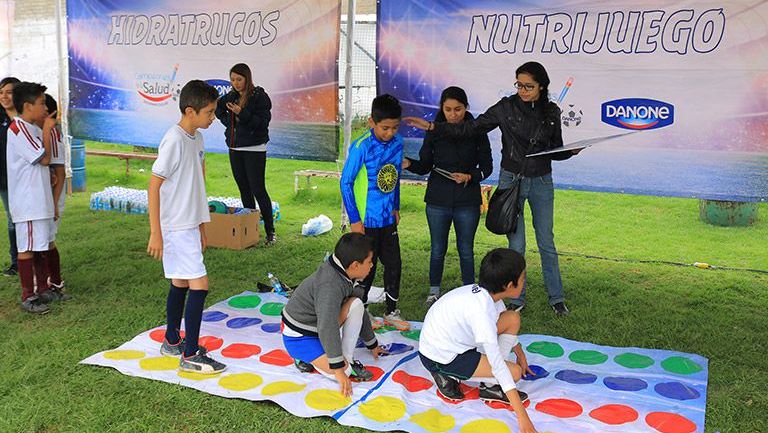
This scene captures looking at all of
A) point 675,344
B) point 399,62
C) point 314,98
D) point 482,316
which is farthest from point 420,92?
point 482,316

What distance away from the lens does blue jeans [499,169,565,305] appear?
461 cm

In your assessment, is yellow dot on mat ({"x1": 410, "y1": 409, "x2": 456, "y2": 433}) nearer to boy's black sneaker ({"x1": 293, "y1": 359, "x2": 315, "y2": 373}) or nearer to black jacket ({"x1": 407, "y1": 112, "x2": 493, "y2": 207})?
boy's black sneaker ({"x1": 293, "y1": 359, "x2": 315, "y2": 373})

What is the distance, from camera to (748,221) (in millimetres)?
8047

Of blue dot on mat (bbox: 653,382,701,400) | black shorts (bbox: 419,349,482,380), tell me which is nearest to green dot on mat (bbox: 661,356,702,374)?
blue dot on mat (bbox: 653,382,701,400)

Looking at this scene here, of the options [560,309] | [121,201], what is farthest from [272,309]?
[121,201]

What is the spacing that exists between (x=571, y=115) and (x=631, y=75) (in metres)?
0.55

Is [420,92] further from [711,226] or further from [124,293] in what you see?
[711,226]

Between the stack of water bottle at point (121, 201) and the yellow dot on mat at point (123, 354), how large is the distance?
4.23 meters

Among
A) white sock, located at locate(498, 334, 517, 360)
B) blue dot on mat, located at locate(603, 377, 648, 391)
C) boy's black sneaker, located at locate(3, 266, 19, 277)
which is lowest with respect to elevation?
blue dot on mat, located at locate(603, 377, 648, 391)

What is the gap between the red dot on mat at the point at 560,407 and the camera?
10.7 feet

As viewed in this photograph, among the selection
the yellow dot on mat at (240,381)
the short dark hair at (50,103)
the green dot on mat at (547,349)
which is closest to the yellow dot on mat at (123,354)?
the yellow dot on mat at (240,381)

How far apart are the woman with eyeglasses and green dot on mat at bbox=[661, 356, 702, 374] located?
937 millimetres

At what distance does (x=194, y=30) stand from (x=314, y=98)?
1564 mm

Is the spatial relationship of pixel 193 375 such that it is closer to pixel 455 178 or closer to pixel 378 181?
pixel 378 181
